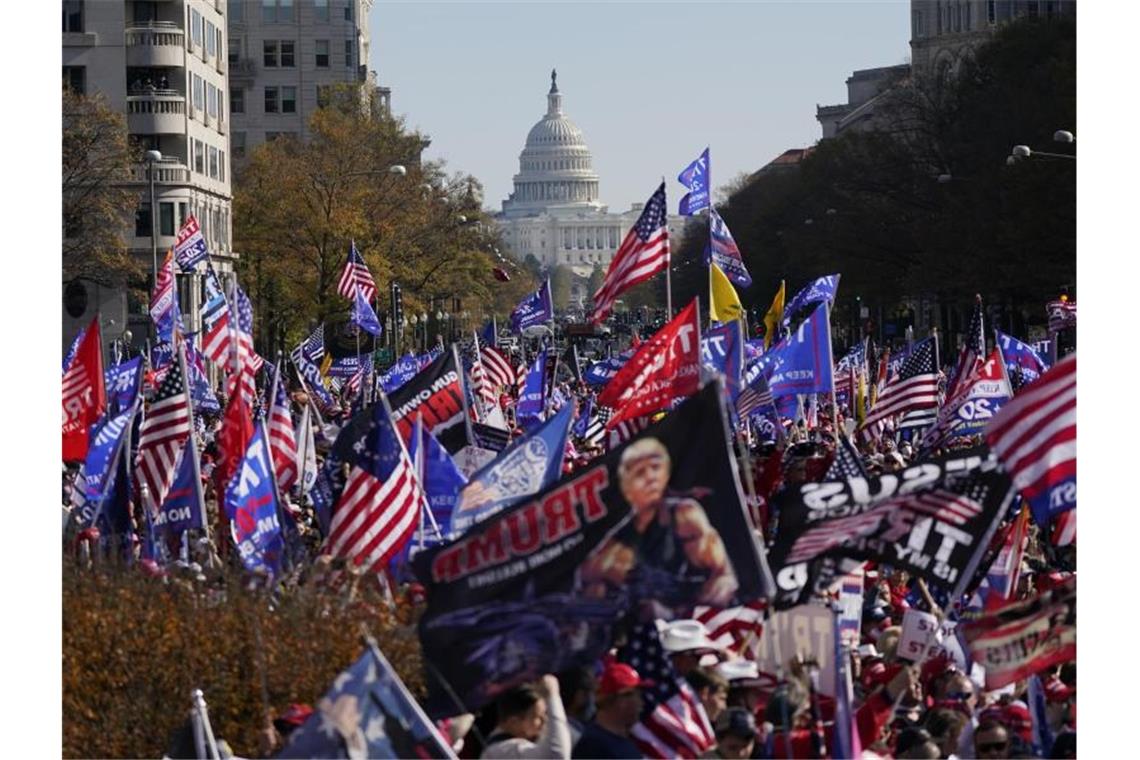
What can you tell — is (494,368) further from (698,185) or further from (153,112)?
(153,112)

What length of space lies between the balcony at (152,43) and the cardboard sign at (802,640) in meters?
73.0

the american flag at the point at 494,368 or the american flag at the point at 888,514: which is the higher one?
the american flag at the point at 494,368

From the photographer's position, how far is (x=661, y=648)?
1101 centimetres

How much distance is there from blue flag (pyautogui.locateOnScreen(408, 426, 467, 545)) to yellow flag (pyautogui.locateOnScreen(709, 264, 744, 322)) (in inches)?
389

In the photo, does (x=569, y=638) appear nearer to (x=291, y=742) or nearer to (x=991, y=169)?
(x=291, y=742)

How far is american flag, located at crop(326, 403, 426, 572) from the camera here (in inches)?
611

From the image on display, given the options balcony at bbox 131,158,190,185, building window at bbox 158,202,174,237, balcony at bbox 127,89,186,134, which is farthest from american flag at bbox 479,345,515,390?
balcony at bbox 127,89,186,134

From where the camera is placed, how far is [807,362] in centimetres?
2645

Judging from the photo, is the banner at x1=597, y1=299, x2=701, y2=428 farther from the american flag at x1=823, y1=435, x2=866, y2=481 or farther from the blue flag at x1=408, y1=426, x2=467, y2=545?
the american flag at x1=823, y1=435, x2=866, y2=481

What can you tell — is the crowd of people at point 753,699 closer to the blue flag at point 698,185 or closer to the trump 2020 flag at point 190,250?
the blue flag at point 698,185

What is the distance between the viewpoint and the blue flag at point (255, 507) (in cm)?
1658

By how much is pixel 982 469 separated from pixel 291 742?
3863mm

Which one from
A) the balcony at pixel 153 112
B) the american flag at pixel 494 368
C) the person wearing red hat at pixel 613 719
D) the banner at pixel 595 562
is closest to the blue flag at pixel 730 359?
the american flag at pixel 494 368

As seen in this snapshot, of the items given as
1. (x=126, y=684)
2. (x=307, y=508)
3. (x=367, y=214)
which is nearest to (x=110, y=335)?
(x=367, y=214)
